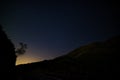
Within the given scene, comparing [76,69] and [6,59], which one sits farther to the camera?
[6,59]

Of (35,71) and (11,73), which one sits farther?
(11,73)

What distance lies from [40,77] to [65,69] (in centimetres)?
319

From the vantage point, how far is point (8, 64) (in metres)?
24.1

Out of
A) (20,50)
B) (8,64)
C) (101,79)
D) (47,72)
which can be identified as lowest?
(101,79)

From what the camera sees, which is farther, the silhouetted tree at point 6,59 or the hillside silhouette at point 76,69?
the silhouetted tree at point 6,59

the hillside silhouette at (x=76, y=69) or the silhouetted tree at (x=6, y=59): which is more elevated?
the silhouetted tree at (x=6, y=59)

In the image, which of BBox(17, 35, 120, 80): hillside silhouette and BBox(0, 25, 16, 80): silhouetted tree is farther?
BBox(0, 25, 16, 80): silhouetted tree

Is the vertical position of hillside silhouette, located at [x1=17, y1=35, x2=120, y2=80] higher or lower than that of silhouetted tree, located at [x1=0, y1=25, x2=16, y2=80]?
lower

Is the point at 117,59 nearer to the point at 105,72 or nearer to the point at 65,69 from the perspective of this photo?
the point at 105,72

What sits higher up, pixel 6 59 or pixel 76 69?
pixel 6 59

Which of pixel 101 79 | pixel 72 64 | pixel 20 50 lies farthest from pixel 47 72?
pixel 20 50

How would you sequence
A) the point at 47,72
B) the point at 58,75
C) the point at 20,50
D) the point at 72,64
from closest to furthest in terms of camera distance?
the point at 58,75, the point at 47,72, the point at 72,64, the point at 20,50

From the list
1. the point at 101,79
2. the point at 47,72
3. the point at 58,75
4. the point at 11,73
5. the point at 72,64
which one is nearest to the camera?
the point at 101,79

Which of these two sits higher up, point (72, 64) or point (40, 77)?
point (72, 64)
